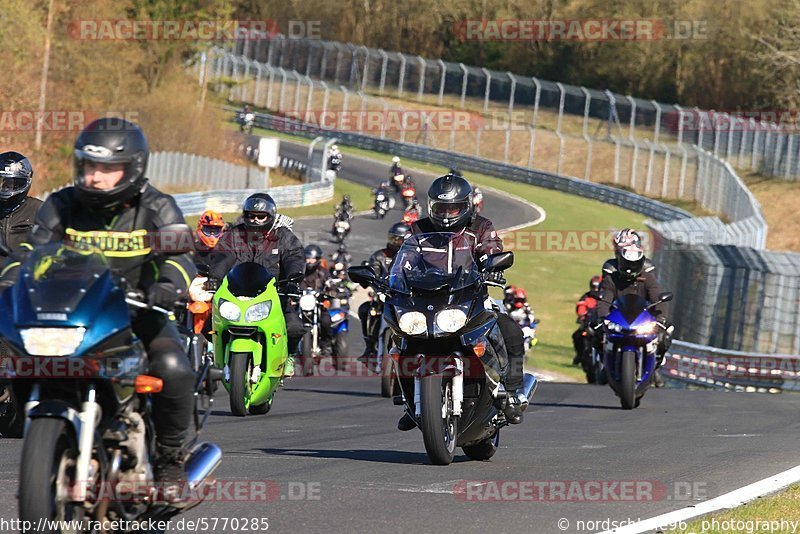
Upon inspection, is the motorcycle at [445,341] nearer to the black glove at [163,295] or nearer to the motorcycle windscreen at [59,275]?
the black glove at [163,295]

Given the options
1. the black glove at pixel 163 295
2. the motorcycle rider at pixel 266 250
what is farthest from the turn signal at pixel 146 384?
the motorcycle rider at pixel 266 250

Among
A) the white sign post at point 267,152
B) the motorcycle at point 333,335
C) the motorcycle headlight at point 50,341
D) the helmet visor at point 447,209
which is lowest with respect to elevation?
the white sign post at point 267,152

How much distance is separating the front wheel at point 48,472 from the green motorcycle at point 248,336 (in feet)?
22.7

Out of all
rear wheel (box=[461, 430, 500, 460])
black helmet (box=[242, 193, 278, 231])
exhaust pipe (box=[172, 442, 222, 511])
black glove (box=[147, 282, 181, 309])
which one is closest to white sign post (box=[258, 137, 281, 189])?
black helmet (box=[242, 193, 278, 231])

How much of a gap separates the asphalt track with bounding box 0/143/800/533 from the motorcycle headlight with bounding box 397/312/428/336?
0.89 metres

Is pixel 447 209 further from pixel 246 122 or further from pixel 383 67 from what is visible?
pixel 383 67

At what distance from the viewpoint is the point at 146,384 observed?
6023 millimetres

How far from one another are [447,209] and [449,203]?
0.05 m

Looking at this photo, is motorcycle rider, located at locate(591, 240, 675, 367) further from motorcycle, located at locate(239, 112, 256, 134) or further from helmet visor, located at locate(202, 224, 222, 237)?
motorcycle, located at locate(239, 112, 256, 134)

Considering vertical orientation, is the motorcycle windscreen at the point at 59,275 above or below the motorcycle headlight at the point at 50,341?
above

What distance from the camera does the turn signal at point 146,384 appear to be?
19.7ft

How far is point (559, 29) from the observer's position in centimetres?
8525

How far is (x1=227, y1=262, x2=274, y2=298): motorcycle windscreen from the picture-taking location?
1284 cm

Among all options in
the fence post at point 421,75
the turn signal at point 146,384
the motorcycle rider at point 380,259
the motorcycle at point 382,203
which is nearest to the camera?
the turn signal at point 146,384
